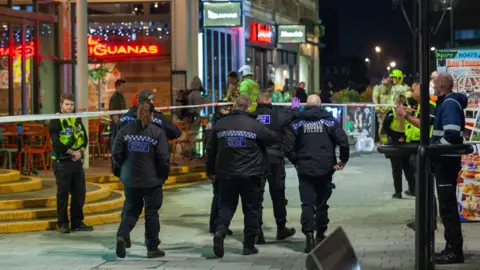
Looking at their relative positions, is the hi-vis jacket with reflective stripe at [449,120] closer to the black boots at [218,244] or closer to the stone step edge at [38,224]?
the black boots at [218,244]

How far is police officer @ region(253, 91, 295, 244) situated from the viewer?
39.0 ft

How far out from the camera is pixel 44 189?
15430mm

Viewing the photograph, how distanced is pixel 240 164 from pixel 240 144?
0.74 ft

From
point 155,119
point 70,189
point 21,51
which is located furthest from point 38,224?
point 21,51

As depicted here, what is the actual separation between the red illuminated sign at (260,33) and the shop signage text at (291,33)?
0.71m

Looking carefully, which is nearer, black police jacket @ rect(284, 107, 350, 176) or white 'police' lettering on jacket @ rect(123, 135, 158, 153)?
white 'police' lettering on jacket @ rect(123, 135, 158, 153)

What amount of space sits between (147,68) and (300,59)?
66.3ft

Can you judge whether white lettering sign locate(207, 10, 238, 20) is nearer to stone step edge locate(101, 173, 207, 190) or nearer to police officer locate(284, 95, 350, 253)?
stone step edge locate(101, 173, 207, 190)

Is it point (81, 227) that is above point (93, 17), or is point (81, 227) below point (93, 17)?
below

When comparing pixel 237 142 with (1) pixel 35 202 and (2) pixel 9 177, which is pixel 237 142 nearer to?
(1) pixel 35 202

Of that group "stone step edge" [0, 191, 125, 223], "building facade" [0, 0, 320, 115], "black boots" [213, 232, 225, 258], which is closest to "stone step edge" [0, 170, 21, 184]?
"stone step edge" [0, 191, 125, 223]

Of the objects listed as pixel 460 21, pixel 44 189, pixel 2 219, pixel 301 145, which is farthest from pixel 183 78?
pixel 460 21

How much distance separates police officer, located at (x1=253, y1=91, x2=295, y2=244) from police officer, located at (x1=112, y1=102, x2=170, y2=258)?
146cm

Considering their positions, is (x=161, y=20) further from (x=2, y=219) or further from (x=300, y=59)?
(x=300, y=59)
